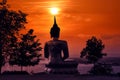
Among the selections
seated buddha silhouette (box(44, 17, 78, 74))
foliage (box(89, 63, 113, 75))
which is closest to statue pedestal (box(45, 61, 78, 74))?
seated buddha silhouette (box(44, 17, 78, 74))

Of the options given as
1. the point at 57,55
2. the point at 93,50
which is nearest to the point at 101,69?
the point at 93,50

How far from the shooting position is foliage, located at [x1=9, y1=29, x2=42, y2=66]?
274 feet

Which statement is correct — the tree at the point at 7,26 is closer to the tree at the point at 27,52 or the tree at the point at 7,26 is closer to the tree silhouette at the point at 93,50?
the tree at the point at 27,52

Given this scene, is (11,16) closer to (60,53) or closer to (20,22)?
(20,22)

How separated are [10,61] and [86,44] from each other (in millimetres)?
26903

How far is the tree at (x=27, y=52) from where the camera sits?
275 feet

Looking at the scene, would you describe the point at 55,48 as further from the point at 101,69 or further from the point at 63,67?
the point at 101,69

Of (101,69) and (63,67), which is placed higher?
(101,69)

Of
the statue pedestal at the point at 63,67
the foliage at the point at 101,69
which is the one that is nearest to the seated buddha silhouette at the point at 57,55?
the statue pedestal at the point at 63,67

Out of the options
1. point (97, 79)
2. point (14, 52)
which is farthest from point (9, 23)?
point (97, 79)

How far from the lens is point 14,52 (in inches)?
3027

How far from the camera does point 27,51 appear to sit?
8588 cm

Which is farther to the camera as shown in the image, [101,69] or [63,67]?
[101,69]

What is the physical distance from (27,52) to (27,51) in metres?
0.24
